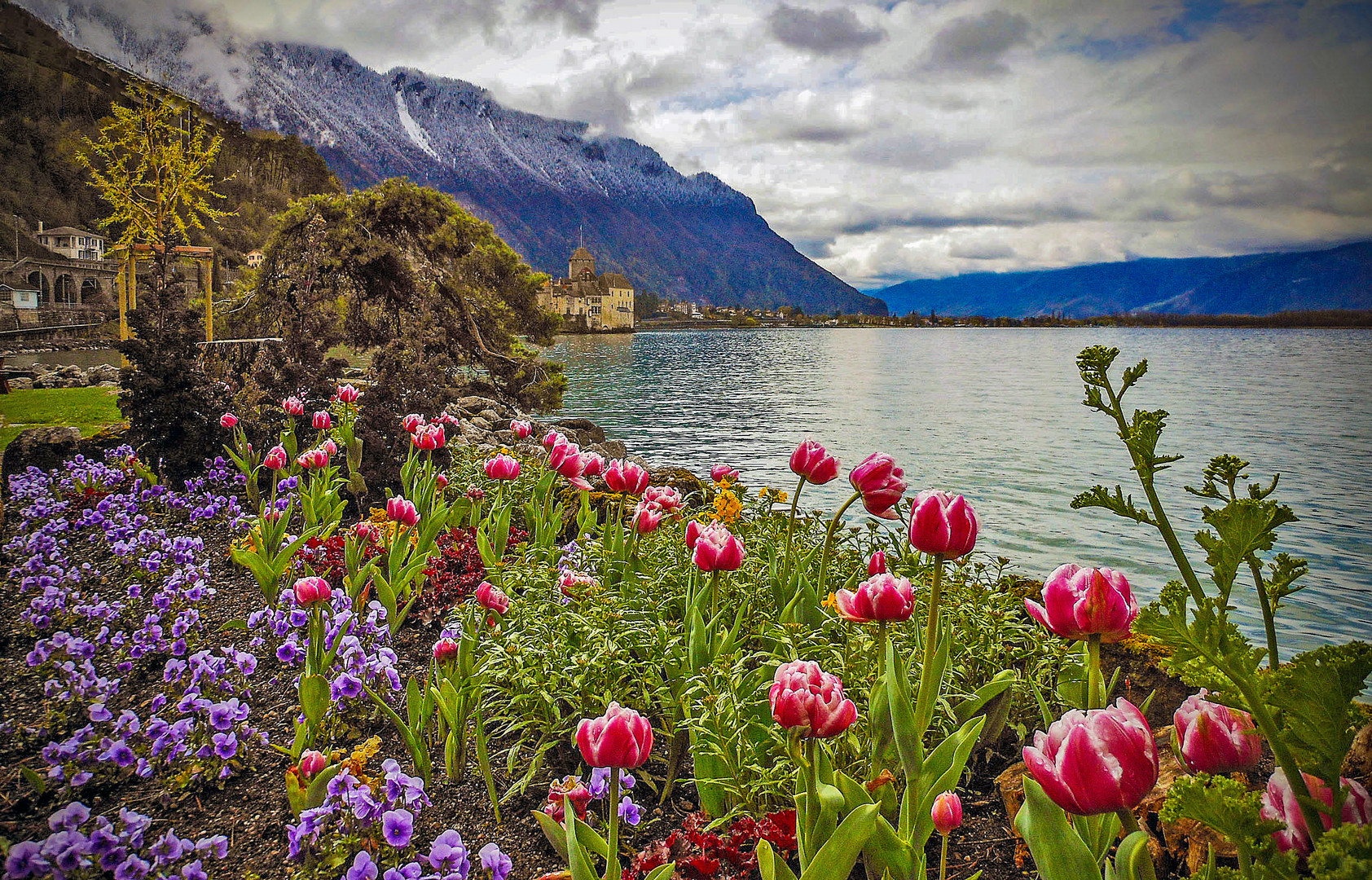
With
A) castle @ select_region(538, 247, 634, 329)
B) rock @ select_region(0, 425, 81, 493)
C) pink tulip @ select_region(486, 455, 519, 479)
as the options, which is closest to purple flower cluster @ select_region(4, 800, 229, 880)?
pink tulip @ select_region(486, 455, 519, 479)

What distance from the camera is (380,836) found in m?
2.12

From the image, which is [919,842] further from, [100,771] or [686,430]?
[686,430]

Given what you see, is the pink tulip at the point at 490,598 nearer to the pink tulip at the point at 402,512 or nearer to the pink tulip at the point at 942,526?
the pink tulip at the point at 402,512

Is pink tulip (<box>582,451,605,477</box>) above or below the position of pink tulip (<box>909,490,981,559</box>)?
below

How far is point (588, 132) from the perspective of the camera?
193m

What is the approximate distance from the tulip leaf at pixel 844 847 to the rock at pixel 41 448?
723 cm

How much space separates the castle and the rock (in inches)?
2552

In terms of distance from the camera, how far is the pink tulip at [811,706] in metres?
1.44

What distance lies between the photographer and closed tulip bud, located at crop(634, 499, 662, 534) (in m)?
3.36

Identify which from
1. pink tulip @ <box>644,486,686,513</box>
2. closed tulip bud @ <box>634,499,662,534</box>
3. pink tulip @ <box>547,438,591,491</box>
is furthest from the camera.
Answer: pink tulip @ <box>547,438,591,491</box>

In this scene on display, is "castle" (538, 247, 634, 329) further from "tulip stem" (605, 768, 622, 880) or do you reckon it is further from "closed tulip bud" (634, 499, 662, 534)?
"tulip stem" (605, 768, 622, 880)

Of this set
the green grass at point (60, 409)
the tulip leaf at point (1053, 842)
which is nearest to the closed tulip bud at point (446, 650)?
the tulip leaf at point (1053, 842)

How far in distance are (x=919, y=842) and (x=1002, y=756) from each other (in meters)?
1.43

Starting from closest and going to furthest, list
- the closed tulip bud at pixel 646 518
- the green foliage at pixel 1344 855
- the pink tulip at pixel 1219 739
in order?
1. the green foliage at pixel 1344 855
2. the pink tulip at pixel 1219 739
3. the closed tulip bud at pixel 646 518
